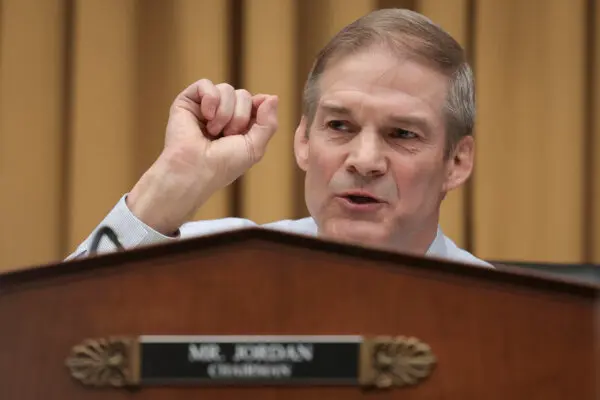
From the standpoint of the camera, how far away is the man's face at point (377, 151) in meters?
0.78

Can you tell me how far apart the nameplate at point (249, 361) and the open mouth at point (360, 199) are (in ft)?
1.55

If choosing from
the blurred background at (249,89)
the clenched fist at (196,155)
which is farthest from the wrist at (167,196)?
the blurred background at (249,89)

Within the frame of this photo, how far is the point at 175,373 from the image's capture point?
0.32 meters

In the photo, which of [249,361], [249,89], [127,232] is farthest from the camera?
[249,89]

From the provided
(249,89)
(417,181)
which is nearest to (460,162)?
(417,181)

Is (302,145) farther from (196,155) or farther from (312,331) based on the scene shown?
(312,331)

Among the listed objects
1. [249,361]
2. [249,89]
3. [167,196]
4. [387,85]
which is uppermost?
[249,89]

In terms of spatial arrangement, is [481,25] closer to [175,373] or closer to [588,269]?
[588,269]

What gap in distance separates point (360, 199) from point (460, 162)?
8.1 inches

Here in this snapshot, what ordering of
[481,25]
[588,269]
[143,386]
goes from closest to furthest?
[143,386] → [588,269] → [481,25]

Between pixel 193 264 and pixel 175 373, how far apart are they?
47 millimetres

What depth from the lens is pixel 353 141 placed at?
816mm

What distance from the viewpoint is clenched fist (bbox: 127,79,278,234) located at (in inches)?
31.4

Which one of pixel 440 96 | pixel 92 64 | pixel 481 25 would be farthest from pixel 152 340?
pixel 481 25
